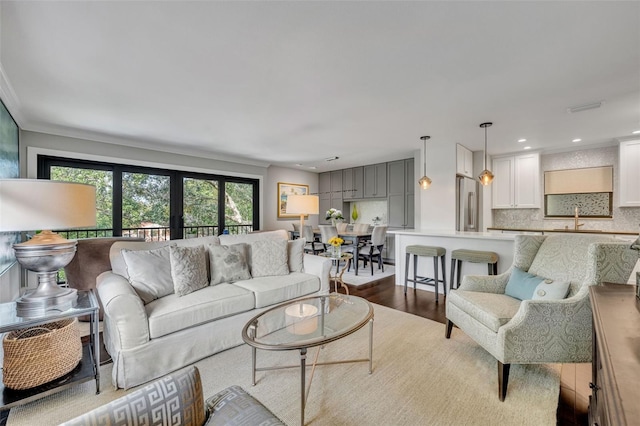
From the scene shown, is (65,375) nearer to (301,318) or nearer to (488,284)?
(301,318)

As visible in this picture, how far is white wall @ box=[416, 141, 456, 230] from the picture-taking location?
473 centimetres

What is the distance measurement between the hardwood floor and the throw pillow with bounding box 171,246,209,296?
214cm

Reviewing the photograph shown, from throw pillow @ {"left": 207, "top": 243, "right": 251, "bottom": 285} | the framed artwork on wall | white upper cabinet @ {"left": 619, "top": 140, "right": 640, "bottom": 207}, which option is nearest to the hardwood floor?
throw pillow @ {"left": 207, "top": 243, "right": 251, "bottom": 285}

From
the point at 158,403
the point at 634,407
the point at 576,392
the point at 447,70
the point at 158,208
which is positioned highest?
the point at 447,70

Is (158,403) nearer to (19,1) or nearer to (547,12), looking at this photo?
(19,1)

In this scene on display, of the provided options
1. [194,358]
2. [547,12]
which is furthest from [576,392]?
[194,358]

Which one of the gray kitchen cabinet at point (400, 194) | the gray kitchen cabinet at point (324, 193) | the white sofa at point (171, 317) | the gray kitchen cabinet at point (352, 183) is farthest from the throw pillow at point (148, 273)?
the gray kitchen cabinet at point (324, 193)

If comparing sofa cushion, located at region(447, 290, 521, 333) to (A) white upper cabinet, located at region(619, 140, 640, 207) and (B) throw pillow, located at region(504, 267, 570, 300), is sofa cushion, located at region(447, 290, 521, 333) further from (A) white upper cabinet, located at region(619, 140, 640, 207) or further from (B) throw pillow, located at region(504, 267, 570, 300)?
(A) white upper cabinet, located at region(619, 140, 640, 207)

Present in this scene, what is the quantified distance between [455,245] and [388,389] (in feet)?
8.44

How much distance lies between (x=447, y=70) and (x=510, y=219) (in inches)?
181

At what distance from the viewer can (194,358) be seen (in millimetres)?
2096

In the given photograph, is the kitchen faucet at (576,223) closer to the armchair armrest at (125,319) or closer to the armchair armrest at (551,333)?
the armchair armrest at (551,333)

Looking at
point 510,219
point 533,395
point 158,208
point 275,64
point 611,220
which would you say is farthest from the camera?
point 510,219

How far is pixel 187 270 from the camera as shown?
2.39 metres
